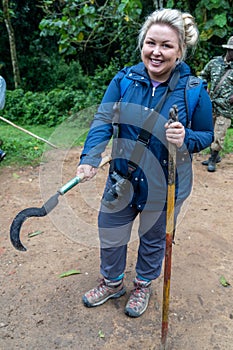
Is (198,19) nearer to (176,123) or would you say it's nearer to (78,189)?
(78,189)

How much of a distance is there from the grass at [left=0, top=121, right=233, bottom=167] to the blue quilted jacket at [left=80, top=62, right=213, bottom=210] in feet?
10.4

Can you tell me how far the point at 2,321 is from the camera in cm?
236

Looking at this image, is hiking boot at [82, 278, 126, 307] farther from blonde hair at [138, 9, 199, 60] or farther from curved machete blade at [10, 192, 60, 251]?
blonde hair at [138, 9, 199, 60]

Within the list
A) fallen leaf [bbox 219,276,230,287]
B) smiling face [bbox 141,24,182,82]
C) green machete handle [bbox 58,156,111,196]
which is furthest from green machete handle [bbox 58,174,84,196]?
fallen leaf [bbox 219,276,230,287]

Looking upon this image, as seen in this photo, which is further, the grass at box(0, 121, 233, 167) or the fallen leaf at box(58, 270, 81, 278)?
the grass at box(0, 121, 233, 167)

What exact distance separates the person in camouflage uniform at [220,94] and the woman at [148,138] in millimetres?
2952

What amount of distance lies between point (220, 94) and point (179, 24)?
10.8 feet

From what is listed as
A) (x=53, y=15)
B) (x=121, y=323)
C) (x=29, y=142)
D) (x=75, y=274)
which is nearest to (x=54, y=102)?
(x=53, y=15)

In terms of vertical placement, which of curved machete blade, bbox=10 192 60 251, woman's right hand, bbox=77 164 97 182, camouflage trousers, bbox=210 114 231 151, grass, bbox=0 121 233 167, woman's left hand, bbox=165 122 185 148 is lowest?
grass, bbox=0 121 233 167

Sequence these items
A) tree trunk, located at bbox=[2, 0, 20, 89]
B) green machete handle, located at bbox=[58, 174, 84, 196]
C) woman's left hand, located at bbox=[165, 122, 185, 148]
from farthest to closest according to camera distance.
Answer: tree trunk, located at bbox=[2, 0, 20, 89] → green machete handle, located at bbox=[58, 174, 84, 196] → woman's left hand, located at bbox=[165, 122, 185, 148]

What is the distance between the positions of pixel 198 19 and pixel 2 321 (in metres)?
6.28

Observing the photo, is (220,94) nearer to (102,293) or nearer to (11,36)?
(102,293)

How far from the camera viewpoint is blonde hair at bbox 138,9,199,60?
1808 mm

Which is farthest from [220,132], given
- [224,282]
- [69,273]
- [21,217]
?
[21,217]
